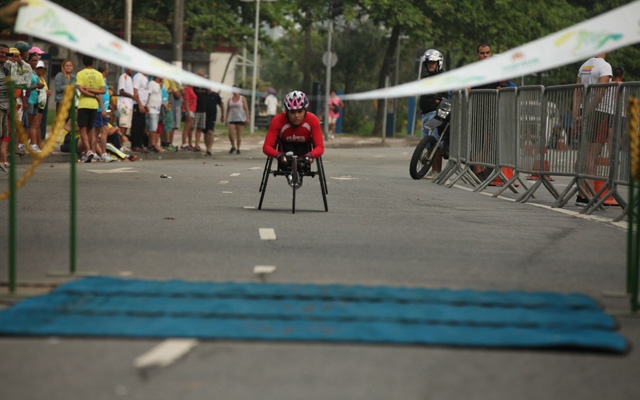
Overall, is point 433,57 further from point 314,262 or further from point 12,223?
point 12,223

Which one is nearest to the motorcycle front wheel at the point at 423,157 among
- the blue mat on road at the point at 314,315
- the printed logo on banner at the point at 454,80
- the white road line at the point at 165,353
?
the printed logo on banner at the point at 454,80

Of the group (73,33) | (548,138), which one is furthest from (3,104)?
(73,33)

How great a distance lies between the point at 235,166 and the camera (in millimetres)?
23891

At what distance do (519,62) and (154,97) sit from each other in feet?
61.6

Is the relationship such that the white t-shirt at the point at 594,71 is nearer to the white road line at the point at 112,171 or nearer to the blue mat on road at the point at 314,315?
the white road line at the point at 112,171

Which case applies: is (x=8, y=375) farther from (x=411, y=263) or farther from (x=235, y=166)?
(x=235, y=166)

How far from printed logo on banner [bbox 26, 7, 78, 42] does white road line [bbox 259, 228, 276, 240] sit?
3.34m

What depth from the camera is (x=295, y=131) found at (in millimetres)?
13578

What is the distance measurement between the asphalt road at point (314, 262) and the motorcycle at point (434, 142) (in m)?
0.50

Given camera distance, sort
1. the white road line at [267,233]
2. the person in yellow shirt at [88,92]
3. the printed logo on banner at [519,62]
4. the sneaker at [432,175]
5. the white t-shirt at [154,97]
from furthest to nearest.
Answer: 1. the white t-shirt at [154,97]
2. the person in yellow shirt at [88,92]
3. the sneaker at [432,175]
4. the white road line at [267,233]
5. the printed logo on banner at [519,62]

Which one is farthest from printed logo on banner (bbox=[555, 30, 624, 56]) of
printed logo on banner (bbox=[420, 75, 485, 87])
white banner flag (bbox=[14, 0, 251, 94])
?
white banner flag (bbox=[14, 0, 251, 94])

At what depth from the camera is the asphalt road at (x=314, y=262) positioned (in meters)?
5.37

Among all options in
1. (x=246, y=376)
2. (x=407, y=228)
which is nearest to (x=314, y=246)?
(x=407, y=228)

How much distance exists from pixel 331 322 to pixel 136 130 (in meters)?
20.4
